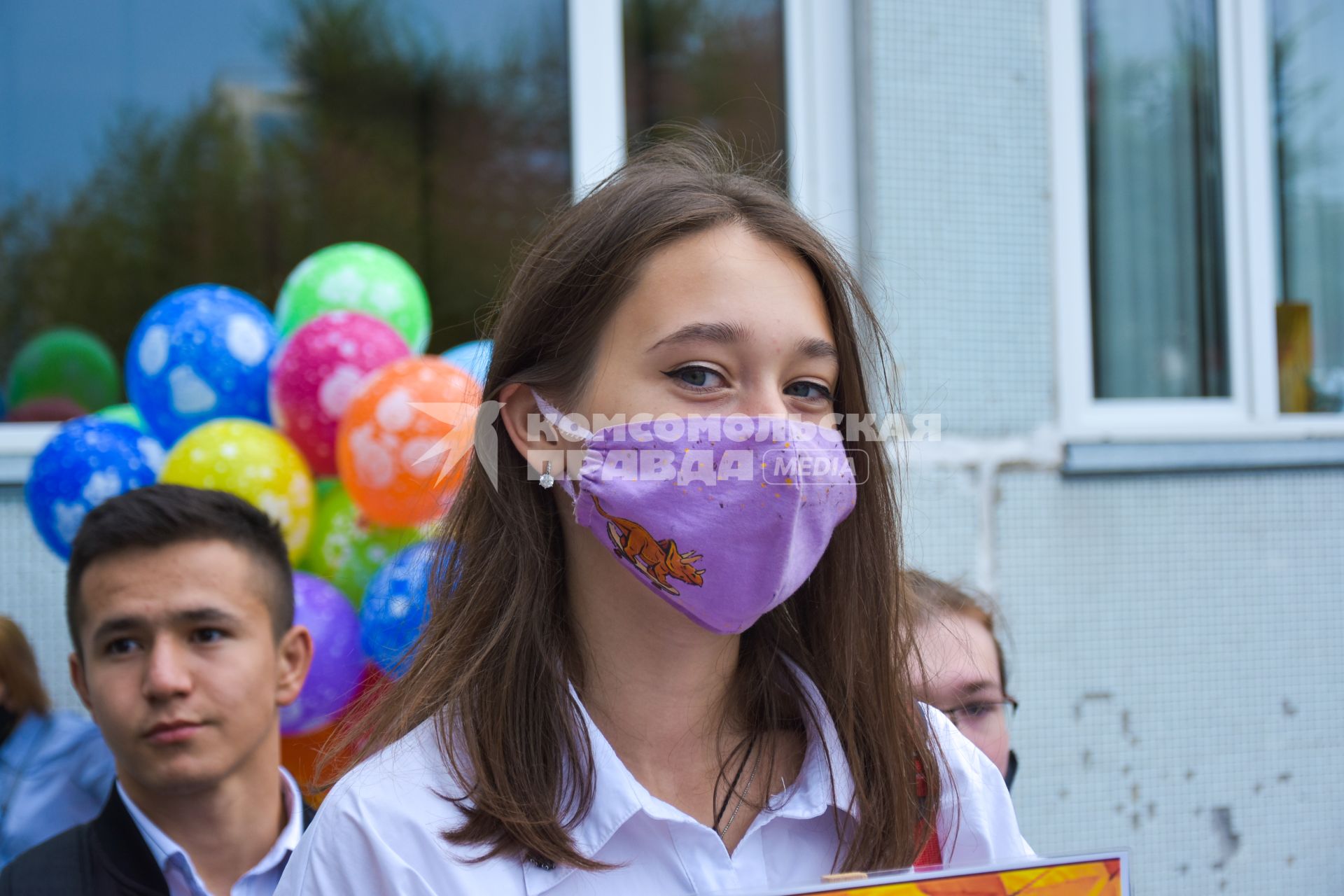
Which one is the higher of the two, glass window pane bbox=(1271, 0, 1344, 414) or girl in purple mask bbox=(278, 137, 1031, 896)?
glass window pane bbox=(1271, 0, 1344, 414)

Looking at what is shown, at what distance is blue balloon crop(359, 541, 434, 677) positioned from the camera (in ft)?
7.73

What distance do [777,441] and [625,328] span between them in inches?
8.9

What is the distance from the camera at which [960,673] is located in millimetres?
2219

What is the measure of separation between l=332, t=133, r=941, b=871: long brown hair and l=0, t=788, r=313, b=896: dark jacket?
27.8 inches

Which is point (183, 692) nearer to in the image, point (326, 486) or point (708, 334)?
point (326, 486)

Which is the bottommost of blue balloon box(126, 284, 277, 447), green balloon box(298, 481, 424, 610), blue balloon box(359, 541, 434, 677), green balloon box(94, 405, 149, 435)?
blue balloon box(359, 541, 434, 677)

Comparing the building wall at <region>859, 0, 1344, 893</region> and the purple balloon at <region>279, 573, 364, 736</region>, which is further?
the building wall at <region>859, 0, 1344, 893</region>

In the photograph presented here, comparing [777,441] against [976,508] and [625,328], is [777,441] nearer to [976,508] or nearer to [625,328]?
[625,328]

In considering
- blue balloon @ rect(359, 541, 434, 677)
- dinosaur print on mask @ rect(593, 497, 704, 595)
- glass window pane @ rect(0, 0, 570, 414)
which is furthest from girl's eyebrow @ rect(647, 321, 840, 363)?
glass window pane @ rect(0, 0, 570, 414)

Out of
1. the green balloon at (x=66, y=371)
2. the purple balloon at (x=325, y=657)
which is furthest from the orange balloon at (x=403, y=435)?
the green balloon at (x=66, y=371)

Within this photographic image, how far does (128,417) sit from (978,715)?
2151 millimetres

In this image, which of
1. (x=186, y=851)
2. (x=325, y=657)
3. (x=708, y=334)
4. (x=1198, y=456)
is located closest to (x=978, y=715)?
(x=708, y=334)

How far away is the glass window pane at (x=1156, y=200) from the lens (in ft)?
14.6

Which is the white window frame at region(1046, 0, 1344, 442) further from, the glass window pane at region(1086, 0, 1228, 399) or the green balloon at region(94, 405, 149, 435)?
the green balloon at region(94, 405, 149, 435)
